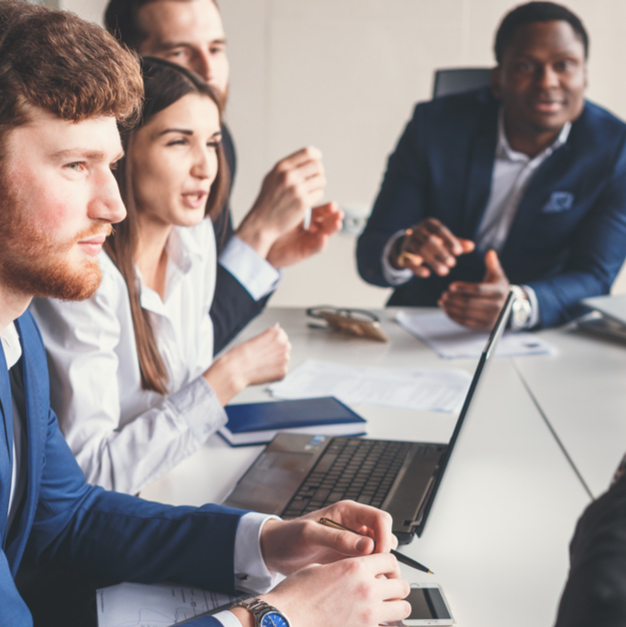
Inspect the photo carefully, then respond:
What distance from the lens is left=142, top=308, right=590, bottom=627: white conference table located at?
786mm

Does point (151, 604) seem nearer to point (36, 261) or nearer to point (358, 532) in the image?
point (358, 532)

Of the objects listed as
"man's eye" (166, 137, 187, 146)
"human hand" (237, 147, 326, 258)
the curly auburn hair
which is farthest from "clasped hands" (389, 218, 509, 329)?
the curly auburn hair

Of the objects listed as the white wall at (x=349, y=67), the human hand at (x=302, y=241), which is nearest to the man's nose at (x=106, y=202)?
the human hand at (x=302, y=241)

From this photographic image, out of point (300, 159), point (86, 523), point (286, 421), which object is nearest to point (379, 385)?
point (286, 421)

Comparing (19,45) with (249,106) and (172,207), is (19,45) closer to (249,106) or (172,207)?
(172,207)

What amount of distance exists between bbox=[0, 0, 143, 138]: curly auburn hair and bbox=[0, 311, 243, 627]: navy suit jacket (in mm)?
253

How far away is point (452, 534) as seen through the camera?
914mm

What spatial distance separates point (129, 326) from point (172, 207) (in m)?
0.24

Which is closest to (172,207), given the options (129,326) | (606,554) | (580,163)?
(129,326)

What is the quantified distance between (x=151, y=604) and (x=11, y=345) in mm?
324

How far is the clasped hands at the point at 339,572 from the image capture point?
0.66 metres

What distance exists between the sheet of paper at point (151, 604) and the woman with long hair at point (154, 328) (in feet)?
0.84

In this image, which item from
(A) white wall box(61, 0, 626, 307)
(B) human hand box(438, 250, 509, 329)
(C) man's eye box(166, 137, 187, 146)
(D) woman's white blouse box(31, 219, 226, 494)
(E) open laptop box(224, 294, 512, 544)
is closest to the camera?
(E) open laptop box(224, 294, 512, 544)

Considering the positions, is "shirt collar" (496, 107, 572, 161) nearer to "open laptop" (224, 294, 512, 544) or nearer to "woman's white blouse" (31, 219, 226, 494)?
"open laptop" (224, 294, 512, 544)
